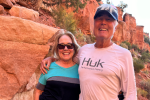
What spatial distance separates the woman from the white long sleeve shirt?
21 centimetres

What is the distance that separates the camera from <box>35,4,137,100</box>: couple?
1.26m

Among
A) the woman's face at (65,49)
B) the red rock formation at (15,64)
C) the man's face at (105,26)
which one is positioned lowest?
the red rock formation at (15,64)

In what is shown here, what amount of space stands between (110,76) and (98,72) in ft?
0.46

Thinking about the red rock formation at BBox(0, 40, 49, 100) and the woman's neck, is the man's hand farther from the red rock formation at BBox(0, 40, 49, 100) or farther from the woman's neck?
the red rock formation at BBox(0, 40, 49, 100)

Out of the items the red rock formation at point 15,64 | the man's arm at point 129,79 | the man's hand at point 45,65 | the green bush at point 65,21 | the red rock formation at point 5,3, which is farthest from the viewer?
the green bush at point 65,21

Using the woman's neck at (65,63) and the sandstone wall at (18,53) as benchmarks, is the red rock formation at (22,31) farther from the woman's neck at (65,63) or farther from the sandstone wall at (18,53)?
the woman's neck at (65,63)

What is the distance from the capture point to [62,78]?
152 cm

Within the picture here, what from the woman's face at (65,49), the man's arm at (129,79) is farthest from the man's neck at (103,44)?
the woman's face at (65,49)

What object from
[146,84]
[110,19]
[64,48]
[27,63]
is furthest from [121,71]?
[146,84]

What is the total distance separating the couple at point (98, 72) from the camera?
126 cm

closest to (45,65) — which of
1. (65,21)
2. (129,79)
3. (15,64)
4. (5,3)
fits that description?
(129,79)

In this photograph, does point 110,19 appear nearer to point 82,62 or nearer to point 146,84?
point 82,62

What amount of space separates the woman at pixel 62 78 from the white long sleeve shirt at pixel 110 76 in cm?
21

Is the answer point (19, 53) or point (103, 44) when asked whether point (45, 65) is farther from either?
point (19, 53)
